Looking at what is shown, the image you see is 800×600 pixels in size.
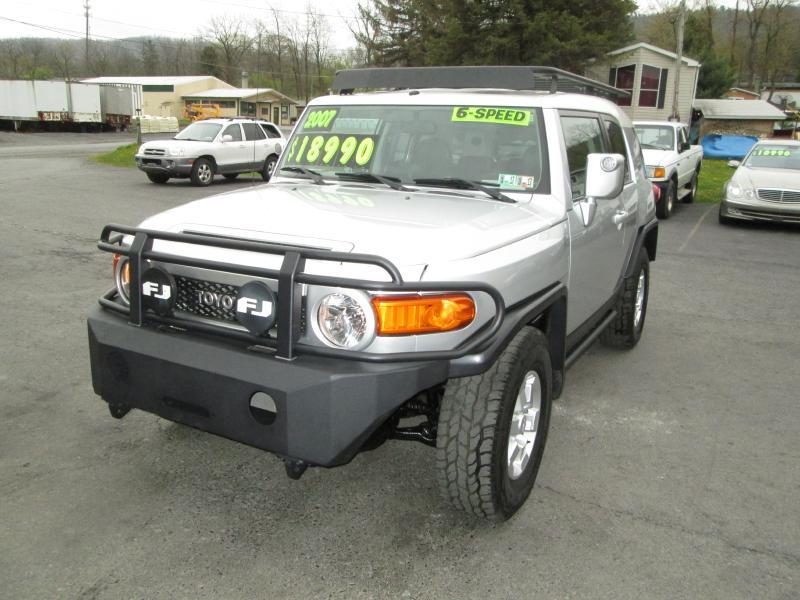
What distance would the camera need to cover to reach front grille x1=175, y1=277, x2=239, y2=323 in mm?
2854

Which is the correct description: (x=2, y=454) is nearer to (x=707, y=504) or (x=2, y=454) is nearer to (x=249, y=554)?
(x=249, y=554)

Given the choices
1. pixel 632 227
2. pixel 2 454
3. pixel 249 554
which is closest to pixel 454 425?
pixel 249 554

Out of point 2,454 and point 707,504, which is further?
point 2,454

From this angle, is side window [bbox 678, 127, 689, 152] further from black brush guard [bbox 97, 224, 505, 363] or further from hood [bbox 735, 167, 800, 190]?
black brush guard [bbox 97, 224, 505, 363]

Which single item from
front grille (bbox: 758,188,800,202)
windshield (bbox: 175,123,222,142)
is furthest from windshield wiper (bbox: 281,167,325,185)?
windshield (bbox: 175,123,222,142)

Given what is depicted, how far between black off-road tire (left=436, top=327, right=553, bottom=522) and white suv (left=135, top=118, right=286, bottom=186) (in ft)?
46.7

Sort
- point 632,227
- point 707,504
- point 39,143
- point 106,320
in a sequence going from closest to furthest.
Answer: point 106,320
point 707,504
point 632,227
point 39,143

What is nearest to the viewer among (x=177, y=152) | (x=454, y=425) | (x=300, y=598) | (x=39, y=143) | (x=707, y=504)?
(x=300, y=598)

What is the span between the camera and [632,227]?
516cm

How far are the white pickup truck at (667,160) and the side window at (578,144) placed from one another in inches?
357

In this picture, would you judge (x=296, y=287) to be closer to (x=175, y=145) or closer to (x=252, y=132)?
(x=175, y=145)

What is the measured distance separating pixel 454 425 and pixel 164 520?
4.55ft

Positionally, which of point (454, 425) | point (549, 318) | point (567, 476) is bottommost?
point (567, 476)

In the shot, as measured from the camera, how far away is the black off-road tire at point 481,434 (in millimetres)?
2783
